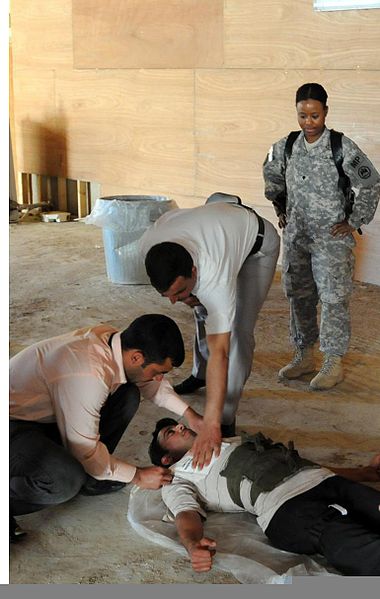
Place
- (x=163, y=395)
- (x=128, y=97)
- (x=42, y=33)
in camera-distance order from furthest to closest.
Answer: (x=42, y=33)
(x=128, y=97)
(x=163, y=395)

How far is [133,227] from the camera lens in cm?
504

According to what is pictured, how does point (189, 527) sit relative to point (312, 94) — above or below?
below

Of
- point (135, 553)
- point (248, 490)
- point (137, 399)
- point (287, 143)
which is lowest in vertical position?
point (135, 553)

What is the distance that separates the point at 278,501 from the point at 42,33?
6.33 metres

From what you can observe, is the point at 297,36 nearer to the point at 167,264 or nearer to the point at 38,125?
the point at 38,125

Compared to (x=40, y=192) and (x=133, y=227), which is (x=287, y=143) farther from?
(x=40, y=192)

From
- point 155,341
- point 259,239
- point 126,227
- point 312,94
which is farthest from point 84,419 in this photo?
point 126,227

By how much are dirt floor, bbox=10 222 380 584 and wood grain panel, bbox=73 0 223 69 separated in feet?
5.04

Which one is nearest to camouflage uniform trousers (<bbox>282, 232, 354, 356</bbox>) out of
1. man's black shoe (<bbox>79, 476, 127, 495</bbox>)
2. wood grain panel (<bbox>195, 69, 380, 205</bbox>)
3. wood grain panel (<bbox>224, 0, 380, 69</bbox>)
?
man's black shoe (<bbox>79, 476, 127, 495</bbox>)

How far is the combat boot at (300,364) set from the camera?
3.58m

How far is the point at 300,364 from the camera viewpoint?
3.59 metres
